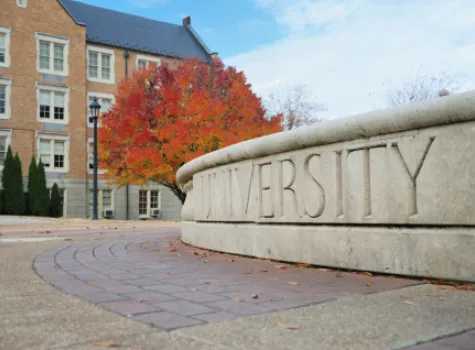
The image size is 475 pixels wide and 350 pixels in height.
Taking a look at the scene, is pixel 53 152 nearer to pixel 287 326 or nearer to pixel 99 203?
pixel 99 203

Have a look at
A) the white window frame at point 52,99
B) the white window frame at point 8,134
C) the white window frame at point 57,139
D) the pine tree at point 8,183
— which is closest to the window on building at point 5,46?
the white window frame at point 52,99

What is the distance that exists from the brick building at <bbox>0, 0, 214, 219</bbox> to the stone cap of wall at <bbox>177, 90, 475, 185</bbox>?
71.9 feet

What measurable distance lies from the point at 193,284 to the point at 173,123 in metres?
16.2

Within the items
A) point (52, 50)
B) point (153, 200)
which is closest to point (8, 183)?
point (52, 50)

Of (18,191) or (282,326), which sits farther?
(18,191)

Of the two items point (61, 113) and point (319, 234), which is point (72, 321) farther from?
point (61, 113)

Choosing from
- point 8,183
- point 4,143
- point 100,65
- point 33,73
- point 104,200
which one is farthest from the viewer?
point 104,200

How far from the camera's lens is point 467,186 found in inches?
139

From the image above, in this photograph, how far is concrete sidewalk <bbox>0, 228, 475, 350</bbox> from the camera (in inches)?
86.7

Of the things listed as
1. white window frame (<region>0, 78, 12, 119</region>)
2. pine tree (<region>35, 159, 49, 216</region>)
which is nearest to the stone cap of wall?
pine tree (<region>35, 159, 49, 216</region>)

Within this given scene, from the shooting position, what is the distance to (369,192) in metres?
4.16

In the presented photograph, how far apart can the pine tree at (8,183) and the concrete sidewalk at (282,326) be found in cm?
2389

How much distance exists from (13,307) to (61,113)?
87.1 feet

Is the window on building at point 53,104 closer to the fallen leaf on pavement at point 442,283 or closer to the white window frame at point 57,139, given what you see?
the white window frame at point 57,139
